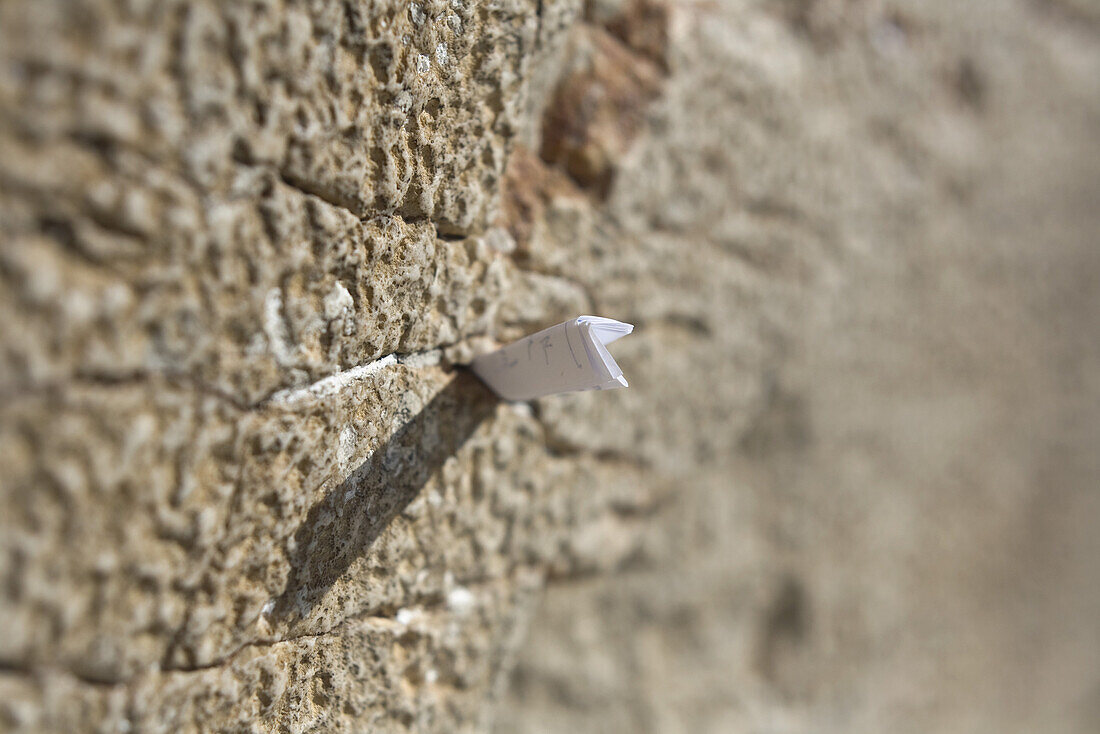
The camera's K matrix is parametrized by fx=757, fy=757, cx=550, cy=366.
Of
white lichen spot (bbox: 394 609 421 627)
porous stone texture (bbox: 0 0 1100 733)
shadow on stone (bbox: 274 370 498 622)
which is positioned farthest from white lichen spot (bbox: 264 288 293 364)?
white lichen spot (bbox: 394 609 421 627)

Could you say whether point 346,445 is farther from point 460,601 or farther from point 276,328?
point 460,601

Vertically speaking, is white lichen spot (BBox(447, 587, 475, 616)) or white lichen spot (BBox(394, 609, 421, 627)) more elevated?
white lichen spot (BBox(394, 609, 421, 627))

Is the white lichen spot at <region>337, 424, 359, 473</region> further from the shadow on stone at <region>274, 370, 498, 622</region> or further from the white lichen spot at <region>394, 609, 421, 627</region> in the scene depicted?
the white lichen spot at <region>394, 609, 421, 627</region>

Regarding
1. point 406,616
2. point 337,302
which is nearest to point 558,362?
point 337,302

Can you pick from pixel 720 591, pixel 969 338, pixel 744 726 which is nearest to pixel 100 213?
pixel 720 591

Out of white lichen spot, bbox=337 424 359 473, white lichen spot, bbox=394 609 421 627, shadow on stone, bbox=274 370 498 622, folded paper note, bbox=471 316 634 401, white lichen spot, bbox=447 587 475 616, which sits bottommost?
white lichen spot, bbox=447 587 475 616

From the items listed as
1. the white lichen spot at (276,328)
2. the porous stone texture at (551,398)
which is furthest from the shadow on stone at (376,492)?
the white lichen spot at (276,328)

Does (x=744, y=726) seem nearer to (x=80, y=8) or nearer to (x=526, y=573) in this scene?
(x=526, y=573)
